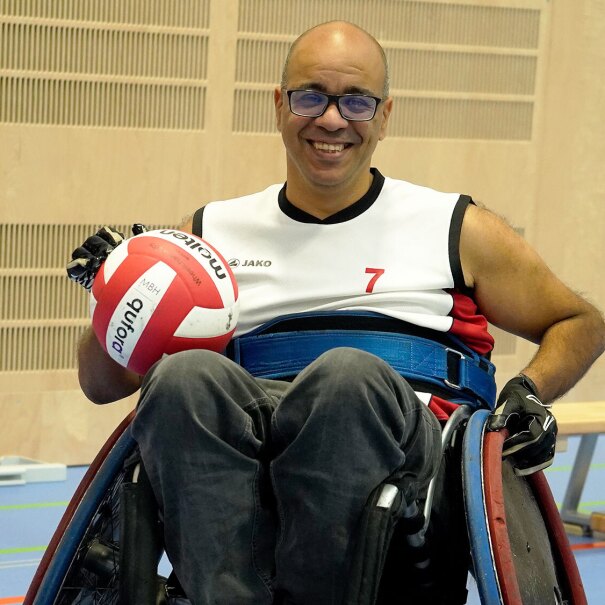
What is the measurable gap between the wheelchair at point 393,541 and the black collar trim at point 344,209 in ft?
1.97

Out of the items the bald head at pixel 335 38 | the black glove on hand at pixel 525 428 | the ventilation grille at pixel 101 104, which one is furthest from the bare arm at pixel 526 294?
the ventilation grille at pixel 101 104

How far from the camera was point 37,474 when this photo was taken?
5535mm

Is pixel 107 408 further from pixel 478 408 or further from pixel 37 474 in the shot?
pixel 478 408

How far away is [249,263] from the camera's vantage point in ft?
10.1

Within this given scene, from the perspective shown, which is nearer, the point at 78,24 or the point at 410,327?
the point at 410,327

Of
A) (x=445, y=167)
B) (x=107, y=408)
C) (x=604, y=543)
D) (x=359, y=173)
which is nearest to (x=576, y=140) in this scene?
(x=445, y=167)

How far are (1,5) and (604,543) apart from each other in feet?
11.1

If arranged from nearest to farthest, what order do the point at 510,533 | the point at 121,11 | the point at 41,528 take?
the point at 510,533, the point at 41,528, the point at 121,11

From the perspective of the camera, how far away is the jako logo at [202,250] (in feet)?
9.11

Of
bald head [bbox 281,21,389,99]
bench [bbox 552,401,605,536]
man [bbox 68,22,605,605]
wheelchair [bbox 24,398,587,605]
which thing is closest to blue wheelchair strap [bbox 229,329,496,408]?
man [bbox 68,22,605,605]

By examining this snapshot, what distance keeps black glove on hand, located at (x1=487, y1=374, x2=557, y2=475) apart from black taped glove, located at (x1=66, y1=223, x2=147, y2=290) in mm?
950

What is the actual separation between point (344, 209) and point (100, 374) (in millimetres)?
720

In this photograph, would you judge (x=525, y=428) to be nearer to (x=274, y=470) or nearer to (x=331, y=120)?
(x=274, y=470)

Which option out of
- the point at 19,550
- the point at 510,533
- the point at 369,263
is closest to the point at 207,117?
the point at 19,550
